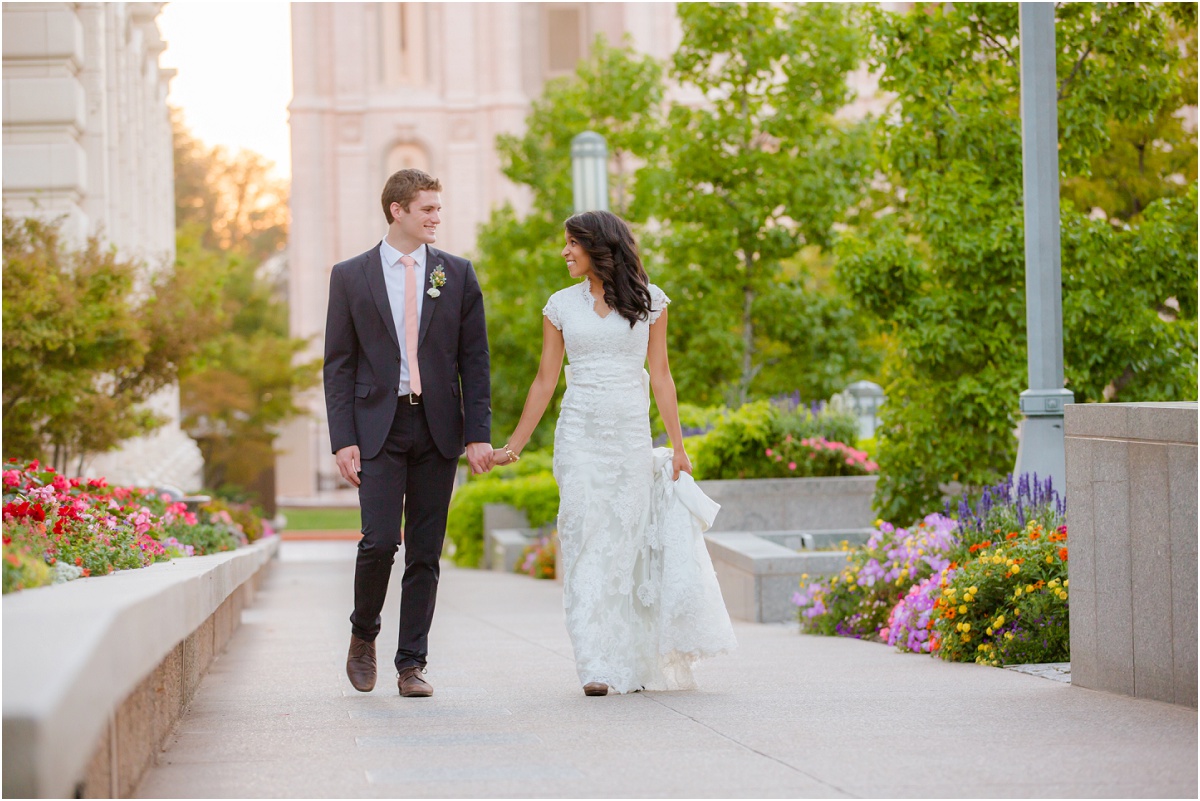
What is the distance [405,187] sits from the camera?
6.64 m

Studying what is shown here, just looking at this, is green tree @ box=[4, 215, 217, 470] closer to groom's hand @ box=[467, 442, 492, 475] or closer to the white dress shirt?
the white dress shirt

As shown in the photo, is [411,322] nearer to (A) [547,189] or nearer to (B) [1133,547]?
(B) [1133,547]

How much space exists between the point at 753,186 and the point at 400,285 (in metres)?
14.1

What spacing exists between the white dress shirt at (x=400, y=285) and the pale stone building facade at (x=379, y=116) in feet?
175

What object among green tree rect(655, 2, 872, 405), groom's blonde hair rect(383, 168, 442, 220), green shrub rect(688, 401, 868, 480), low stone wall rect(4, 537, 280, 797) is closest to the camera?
low stone wall rect(4, 537, 280, 797)

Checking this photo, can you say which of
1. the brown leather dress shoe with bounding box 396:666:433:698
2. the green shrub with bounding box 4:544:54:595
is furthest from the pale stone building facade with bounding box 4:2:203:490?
the green shrub with bounding box 4:544:54:595

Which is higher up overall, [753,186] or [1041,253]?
[753,186]

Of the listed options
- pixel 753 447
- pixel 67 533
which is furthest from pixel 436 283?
pixel 753 447

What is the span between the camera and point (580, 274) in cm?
694

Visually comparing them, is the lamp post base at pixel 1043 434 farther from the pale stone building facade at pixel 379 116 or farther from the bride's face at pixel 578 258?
the pale stone building facade at pixel 379 116

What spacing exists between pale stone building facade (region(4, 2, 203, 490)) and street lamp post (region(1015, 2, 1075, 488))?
395 inches

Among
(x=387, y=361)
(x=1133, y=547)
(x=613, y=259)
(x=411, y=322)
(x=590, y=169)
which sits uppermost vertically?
(x=590, y=169)

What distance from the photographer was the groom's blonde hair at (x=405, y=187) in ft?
21.8

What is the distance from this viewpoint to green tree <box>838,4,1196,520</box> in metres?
11.5
